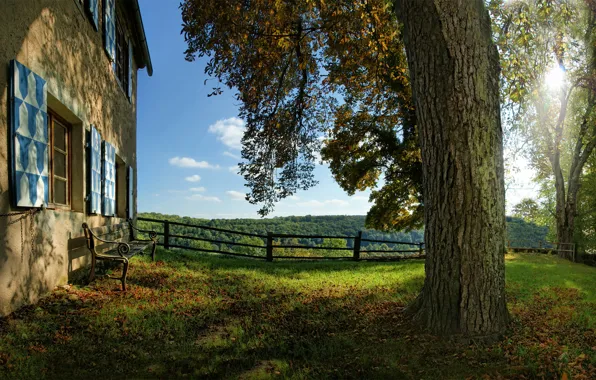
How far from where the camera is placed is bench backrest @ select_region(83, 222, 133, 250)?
19.2ft

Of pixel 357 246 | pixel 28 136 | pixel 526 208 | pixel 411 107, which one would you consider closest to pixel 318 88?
pixel 411 107

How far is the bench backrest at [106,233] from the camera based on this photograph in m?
5.85

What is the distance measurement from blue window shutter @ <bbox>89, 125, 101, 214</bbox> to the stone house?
18mm

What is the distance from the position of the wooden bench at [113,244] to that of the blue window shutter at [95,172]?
0.46 m

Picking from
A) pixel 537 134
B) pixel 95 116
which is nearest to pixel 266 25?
pixel 95 116

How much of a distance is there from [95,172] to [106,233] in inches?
60.4

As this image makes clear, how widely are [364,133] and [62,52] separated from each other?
11.2 metres

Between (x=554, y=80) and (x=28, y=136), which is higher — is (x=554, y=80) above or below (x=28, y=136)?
above

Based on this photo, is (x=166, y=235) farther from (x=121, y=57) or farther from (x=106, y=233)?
(x=121, y=57)

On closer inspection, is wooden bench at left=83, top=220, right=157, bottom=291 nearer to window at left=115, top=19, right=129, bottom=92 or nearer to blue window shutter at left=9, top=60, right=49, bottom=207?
blue window shutter at left=9, top=60, right=49, bottom=207

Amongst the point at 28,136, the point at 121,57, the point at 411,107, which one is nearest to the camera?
the point at 28,136

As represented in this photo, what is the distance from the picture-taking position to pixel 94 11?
22.2 feet

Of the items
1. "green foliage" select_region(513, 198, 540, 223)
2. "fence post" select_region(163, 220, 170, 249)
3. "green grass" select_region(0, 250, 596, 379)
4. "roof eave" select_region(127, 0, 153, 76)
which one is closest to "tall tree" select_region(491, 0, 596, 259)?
"green foliage" select_region(513, 198, 540, 223)

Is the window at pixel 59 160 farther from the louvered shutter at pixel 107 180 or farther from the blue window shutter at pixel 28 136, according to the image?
the louvered shutter at pixel 107 180
